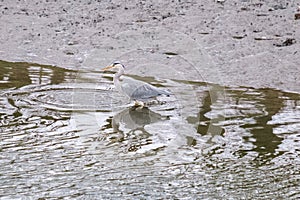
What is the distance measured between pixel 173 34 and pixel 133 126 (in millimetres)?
4647

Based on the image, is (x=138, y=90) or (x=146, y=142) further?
(x=138, y=90)

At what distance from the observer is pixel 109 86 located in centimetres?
880

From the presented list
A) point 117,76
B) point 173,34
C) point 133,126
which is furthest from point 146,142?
point 173,34

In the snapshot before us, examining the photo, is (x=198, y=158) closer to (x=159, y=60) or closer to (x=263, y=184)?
(x=263, y=184)

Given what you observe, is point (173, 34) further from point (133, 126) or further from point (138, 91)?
point (133, 126)

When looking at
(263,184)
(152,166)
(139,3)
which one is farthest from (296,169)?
(139,3)

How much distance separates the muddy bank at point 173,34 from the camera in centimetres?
988

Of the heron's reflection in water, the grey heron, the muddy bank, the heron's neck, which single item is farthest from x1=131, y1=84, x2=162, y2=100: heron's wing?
the muddy bank

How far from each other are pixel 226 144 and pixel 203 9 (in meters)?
6.50

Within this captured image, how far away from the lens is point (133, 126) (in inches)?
283

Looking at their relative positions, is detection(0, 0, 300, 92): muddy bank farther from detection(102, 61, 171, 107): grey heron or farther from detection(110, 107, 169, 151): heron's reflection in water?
detection(110, 107, 169, 151): heron's reflection in water

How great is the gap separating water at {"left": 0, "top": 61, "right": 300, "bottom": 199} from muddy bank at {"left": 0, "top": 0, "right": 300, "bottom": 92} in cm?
110

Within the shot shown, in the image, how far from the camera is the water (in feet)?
17.6

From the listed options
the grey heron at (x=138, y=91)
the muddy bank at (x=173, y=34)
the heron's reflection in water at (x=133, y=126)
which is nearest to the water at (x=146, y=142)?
the heron's reflection in water at (x=133, y=126)
